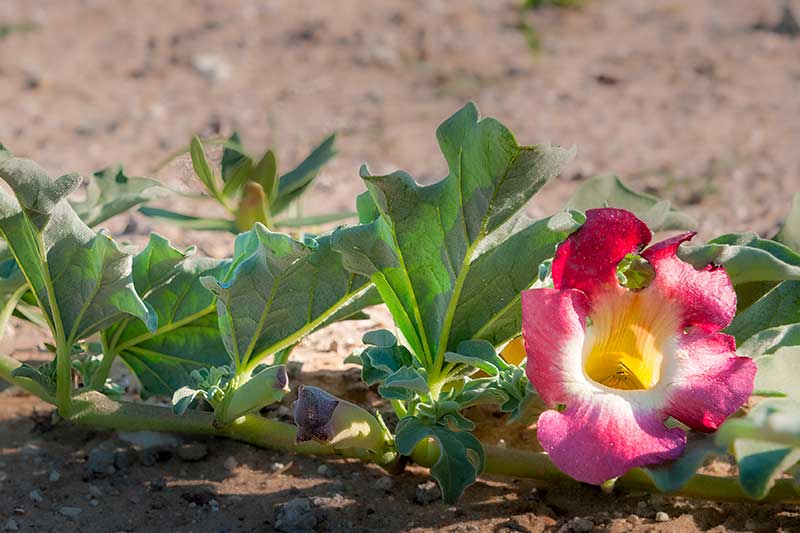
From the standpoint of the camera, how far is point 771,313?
66.8 inches

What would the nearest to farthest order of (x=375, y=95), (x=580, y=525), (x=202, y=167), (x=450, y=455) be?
(x=450, y=455) < (x=580, y=525) < (x=202, y=167) < (x=375, y=95)

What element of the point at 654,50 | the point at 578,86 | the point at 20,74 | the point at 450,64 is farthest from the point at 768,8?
the point at 20,74

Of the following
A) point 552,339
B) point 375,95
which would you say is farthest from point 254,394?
point 375,95

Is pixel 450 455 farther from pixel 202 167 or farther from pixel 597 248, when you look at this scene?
pixel 202 167

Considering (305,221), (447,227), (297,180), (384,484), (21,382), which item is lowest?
(384,484)

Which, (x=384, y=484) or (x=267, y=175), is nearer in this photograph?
(x=384, y=484)

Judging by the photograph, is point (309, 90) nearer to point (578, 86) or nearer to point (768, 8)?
point (578, 86)

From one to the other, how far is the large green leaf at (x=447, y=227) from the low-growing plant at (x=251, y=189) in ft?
2.10

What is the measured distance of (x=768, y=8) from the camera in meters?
5.06

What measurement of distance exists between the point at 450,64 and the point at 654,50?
2.88 ft

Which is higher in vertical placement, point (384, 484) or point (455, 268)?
point (455, 268)

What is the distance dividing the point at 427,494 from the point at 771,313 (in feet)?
1.98

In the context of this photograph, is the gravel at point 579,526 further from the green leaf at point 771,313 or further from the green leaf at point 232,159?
the green leaf at point 232,159

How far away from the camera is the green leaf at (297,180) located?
7.60ft
